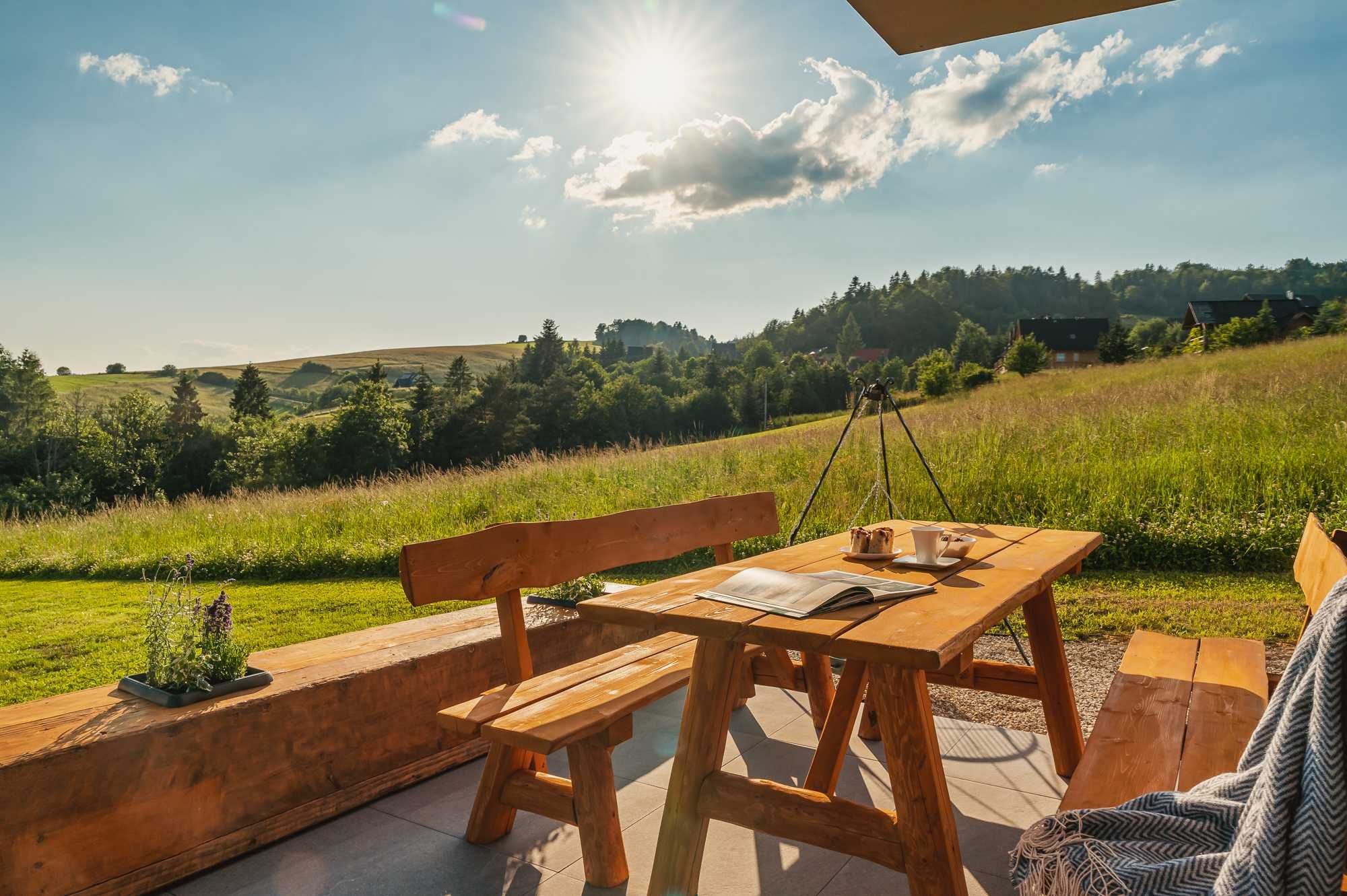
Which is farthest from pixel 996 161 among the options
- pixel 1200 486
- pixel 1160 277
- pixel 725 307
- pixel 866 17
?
pixel 725 307

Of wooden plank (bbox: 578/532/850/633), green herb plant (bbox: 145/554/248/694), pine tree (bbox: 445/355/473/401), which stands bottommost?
green herb plant (bbox: 145/554/248/694)

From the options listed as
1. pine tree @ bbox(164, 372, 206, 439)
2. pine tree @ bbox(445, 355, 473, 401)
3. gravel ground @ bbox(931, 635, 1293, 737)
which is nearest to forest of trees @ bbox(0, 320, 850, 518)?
pine tree @ bbox(164, 372, 206, 439)

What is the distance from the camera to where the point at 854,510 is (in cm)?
783

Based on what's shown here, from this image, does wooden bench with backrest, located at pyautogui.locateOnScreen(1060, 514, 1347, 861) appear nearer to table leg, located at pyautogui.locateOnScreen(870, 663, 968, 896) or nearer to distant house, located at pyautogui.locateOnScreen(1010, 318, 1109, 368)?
table leg, located at pyautogui.locateOnScreen(870, 663, 968, 896)

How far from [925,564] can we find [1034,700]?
159 centimetres

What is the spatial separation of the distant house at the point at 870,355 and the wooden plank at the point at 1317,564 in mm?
49175

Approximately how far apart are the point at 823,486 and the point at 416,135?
6.62 m

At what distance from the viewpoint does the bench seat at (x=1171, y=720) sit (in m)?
1.82

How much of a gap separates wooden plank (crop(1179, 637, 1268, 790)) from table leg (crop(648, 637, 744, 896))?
1075 millimetres

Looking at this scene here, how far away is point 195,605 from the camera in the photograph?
2635 millimetres

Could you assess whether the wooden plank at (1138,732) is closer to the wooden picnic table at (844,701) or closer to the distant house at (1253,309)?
the wooden picnic table at (844,701)

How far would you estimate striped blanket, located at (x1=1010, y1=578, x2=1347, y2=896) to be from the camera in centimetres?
110

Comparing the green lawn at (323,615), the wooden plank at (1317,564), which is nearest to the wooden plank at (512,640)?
the wooden plank at (1317,564)

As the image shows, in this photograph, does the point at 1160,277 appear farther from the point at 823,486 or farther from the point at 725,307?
the point at 823,486
